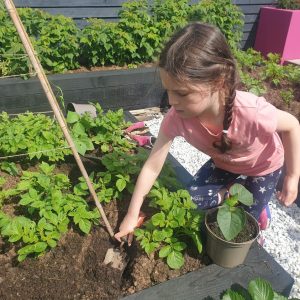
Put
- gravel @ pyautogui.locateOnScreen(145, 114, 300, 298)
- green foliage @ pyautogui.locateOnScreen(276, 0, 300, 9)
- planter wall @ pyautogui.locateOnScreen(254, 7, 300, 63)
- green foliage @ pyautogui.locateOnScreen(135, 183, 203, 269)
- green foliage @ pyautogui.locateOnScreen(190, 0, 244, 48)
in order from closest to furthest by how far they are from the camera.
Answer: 1. green foliage @ pyautogui.locateOnScreen(135, 183, 203, 269)
2. gravel @ pyautogui.locateOnScreen(145, 114, 300, 298)
3. green foliage @ pyautogui.locateOnScreen(190, 0, 244, 48)
4. planter wall @ pyautogui.locateOnScreen(254, 7, 300, 63)
5. green foliage @ pyautogui.locateOnScreen(276, 0, 300, 9)

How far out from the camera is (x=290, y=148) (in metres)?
1.72

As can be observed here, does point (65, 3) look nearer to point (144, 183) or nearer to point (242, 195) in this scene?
point (144, 183)

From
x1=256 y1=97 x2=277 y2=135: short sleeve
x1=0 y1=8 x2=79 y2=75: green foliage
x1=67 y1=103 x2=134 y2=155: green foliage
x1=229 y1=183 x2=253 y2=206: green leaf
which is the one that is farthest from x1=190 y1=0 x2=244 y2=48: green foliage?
x1=229 y1=183 x2=253 y2=206: green leaf

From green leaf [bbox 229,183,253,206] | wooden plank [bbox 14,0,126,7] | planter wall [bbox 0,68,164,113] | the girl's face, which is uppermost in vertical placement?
the girl's face

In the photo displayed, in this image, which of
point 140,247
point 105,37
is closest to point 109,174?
point 140,247

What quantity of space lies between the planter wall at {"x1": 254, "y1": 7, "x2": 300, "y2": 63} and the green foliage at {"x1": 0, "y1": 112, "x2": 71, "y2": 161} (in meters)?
4.50

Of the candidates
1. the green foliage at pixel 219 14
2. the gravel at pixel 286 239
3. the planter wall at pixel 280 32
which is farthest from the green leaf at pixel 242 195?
the planter wall at pixel 280 32

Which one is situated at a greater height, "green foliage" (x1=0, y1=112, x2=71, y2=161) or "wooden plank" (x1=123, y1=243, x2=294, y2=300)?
"green foliage" (x1=0, y1=112, x2=71, y2=161)

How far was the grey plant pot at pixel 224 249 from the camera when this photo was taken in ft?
4.79

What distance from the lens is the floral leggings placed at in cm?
211

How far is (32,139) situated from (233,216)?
4.73 ft

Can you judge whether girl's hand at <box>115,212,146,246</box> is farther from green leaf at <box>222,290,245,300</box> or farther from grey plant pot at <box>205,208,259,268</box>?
green leaf at <box>222,290,245,300</box>

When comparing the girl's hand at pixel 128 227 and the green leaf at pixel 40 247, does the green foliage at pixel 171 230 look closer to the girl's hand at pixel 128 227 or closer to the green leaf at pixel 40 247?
the girl's hand at pixel 128 227

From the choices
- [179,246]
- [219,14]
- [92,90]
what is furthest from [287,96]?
[179,246]
